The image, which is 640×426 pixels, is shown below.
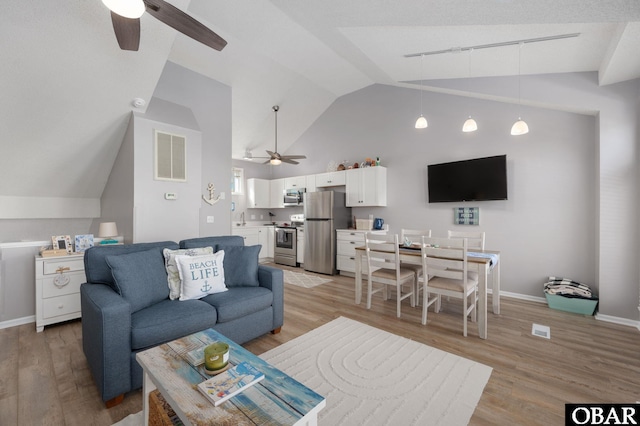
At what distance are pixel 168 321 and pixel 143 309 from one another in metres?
0.33

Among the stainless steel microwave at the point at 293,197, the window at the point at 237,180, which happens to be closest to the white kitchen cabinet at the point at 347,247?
the stainless steel microwave at the point at 293,197

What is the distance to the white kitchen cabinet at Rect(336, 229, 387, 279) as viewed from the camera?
502 centimetres

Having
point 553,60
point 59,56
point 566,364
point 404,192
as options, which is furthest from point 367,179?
point 59,56

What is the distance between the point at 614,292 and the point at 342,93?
17.1ft

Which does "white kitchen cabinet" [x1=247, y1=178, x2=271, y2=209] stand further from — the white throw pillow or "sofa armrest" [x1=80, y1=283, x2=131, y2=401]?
"sofa armrest" [x1=80, y1=283, x2=131, y2=401]

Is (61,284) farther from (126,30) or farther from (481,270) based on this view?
(481,270)

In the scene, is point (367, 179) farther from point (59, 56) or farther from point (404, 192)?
point (59, 56)

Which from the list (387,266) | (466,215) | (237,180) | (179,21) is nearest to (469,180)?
(466,215)

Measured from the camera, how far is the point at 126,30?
74.7 inches

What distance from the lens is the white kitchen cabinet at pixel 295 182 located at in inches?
244

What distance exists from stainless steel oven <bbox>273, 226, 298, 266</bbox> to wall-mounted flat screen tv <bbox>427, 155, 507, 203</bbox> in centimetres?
308

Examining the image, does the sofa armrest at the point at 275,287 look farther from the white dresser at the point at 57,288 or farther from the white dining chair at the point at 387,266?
the white dresser at the point at 57,288

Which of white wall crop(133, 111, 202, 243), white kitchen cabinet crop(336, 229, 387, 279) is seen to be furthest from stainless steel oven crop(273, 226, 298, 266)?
white wall crop(133, 111, 202, 243)

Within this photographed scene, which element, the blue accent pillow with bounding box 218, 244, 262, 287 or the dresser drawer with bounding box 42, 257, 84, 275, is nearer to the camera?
the blue accent pillow with bounding box 218, 244, 262, 287
